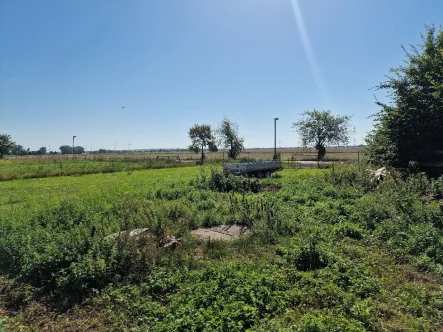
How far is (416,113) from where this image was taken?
12.6 metres

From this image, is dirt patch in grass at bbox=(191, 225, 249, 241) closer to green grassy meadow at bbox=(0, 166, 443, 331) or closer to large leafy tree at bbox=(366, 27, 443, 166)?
green grassy meadow at bbox=(0, 166, 443, 331)

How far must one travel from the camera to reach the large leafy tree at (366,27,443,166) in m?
12.0

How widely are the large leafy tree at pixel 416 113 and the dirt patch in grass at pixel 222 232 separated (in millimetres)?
10263

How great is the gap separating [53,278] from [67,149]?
151 m

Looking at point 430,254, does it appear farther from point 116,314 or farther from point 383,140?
point 383,140

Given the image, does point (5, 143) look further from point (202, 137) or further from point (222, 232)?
point (222, 232)

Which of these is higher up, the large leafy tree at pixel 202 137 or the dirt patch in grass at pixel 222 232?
the large leafy tree at pixel 202 137

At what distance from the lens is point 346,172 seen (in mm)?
12586

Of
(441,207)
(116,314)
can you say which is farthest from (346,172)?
(116,314)

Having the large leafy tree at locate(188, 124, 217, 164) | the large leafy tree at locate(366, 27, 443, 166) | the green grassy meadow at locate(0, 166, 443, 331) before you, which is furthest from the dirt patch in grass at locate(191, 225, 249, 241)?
the large leafy tree at locate(188, 124, 217, 164)

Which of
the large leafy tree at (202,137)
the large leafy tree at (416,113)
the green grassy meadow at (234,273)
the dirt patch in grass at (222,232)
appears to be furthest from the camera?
the large leafy tree at (202,137)

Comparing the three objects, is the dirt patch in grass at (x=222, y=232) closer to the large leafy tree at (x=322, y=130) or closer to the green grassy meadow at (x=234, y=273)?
the green grassy meadow at (x=234, y=273)

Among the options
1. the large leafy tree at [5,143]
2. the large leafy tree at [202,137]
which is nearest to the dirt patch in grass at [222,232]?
the large leafy tree at [202,137]

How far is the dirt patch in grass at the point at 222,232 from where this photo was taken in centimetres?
622
